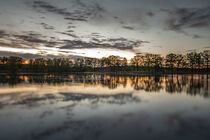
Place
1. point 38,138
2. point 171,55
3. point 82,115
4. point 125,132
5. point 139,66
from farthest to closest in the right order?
point 139,66 → point 171,55 → point 82,115 → point 125,132 → point 38,138

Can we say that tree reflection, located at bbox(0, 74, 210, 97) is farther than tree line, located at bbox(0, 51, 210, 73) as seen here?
No

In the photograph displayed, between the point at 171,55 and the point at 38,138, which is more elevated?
the point at 171,55

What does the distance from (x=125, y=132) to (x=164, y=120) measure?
2.57 m

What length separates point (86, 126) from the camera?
20.2 feet

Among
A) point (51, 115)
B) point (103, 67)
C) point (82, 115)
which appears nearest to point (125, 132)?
point (82, 115)

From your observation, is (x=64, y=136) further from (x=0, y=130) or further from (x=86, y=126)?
(x=0, y=130)

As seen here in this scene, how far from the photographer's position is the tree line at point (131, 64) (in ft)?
288

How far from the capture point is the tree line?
87750mm

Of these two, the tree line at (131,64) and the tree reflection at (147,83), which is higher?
the tree line at (131,64)

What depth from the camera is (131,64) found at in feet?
361

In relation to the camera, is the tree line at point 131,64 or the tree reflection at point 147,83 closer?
the tree reflection at point 147,83

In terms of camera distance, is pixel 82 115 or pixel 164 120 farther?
pixel 82 115

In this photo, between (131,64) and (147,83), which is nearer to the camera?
(147,83)

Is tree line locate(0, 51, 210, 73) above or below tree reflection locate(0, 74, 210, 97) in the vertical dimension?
above
